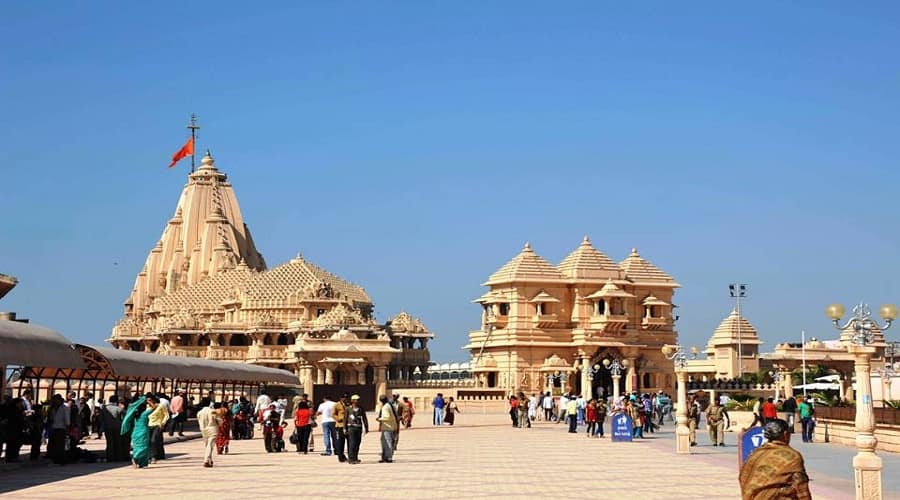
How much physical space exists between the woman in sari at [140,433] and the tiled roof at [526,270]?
40829 millimetres

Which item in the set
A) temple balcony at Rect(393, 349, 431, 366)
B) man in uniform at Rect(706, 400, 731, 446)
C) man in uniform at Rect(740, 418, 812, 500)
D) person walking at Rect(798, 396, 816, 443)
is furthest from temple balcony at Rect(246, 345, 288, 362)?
man in uniform at Rect(740, 418, 812, 500)

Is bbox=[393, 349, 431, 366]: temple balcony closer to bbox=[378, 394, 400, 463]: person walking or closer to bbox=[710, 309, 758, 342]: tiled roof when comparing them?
bbox=[710, 309, 758, 342]: tiled roof

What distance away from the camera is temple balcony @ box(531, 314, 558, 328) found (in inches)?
2429

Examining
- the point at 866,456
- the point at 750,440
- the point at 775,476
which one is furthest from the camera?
the point at 866,456

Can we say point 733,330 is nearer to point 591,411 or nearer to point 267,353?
point 267,353

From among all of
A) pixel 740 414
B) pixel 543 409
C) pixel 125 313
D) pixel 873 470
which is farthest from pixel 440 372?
pixel 873 470

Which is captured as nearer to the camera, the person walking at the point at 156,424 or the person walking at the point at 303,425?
the person walking at the point at 156,424

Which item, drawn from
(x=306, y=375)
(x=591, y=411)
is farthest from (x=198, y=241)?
(x=591, y=411)

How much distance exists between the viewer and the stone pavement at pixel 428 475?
56.2 feet

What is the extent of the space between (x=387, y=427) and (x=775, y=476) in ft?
46.9

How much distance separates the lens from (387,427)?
2298 centimetres

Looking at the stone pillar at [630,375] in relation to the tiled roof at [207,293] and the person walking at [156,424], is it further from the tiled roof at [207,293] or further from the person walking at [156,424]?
the person walking at [156,424]

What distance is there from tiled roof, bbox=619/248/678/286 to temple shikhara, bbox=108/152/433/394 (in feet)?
40.5

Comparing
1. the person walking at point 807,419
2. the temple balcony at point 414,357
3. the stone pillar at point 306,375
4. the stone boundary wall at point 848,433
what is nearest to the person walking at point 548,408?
the stone pillar at point 306,375
